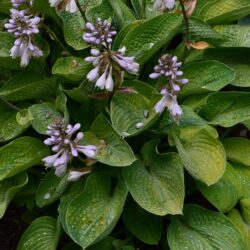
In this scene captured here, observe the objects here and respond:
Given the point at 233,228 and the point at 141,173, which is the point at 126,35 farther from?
the point at 233,228

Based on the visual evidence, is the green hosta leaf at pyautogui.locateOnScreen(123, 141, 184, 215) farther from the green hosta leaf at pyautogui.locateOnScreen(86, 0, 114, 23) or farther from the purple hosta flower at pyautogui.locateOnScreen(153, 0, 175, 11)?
the green hosta leaf at pyautogui.locateOnScreen(86, 0, 114, 23)

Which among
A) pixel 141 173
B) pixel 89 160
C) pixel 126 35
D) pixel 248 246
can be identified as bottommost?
pixel 248 246

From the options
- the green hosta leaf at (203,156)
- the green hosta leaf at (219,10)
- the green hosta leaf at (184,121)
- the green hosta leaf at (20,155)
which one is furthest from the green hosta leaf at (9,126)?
the green hosta leaf at (219,10)

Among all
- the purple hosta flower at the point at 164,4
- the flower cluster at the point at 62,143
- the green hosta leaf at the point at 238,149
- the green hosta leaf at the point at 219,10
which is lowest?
the green hosta leaf at the point at 238,149

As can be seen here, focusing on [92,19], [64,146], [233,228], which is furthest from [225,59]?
[64,146]

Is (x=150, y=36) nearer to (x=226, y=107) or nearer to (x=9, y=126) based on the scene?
(x=226, y=107)

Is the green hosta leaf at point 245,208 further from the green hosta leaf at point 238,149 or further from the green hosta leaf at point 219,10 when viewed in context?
the green hosta leaf at point 219,10
